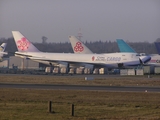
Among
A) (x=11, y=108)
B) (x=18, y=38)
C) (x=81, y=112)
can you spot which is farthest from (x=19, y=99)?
(x=18, y=38)

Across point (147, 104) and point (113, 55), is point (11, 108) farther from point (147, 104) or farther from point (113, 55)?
point (113, 55)

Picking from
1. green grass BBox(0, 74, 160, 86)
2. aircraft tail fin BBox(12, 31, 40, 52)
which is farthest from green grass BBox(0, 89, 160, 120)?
aircraft tail fin BBox(12, 31, 40, 52)

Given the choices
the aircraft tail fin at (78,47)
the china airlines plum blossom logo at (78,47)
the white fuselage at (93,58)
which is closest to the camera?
the white fuselage at (93,58)

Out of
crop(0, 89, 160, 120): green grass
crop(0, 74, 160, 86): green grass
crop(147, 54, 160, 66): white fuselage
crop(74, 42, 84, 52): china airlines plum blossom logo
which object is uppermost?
crop(74, 42, 84, 52): china airlines plum blossom logo

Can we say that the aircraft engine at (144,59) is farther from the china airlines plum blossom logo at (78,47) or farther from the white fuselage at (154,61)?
the china airlines plum blossom logo at (78,47)

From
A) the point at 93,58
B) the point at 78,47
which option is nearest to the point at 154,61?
the point at 93,58

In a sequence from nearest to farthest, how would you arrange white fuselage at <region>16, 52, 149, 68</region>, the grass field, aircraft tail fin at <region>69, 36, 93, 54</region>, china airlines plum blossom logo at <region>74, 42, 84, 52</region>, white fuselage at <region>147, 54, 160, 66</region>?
the grass field, white fuselage at <region>147, 54, 160, 66</region>, white fuselage at <region>16, 52, 149, 68</region>, aircraft tail fin at <region>69, 36, 93, 54</region>, china airlines plum blossom logo at <region>74, 42, 84, 52</region>

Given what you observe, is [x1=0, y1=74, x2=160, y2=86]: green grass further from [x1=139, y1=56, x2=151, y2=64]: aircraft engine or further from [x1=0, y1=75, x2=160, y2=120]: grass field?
[x1=139, y1=56, x2=151, y2=64]: aircraft engine

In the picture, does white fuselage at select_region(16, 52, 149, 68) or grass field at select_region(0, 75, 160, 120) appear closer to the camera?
grass field at select_region(0, 75, 160, 120)

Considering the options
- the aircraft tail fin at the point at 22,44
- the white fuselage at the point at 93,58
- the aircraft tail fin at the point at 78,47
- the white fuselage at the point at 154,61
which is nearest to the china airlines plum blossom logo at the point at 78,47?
the aircraft tail fin at the point at 78,47

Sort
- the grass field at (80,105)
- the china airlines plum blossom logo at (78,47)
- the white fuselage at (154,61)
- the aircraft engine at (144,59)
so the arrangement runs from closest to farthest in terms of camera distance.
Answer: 1. the grass field at (80,105)
2. the aircraft engine at (144,59)
3. the white fuselage at (154,61)
4. the china airlines plum blossom logo at (78,47)

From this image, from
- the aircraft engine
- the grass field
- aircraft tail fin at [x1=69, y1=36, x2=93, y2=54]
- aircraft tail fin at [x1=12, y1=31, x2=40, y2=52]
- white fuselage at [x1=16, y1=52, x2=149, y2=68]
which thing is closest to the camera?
the grass field

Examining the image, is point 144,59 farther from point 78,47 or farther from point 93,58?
point 78,47

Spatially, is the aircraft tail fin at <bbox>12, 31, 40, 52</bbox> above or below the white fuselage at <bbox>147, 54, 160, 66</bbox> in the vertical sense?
above
